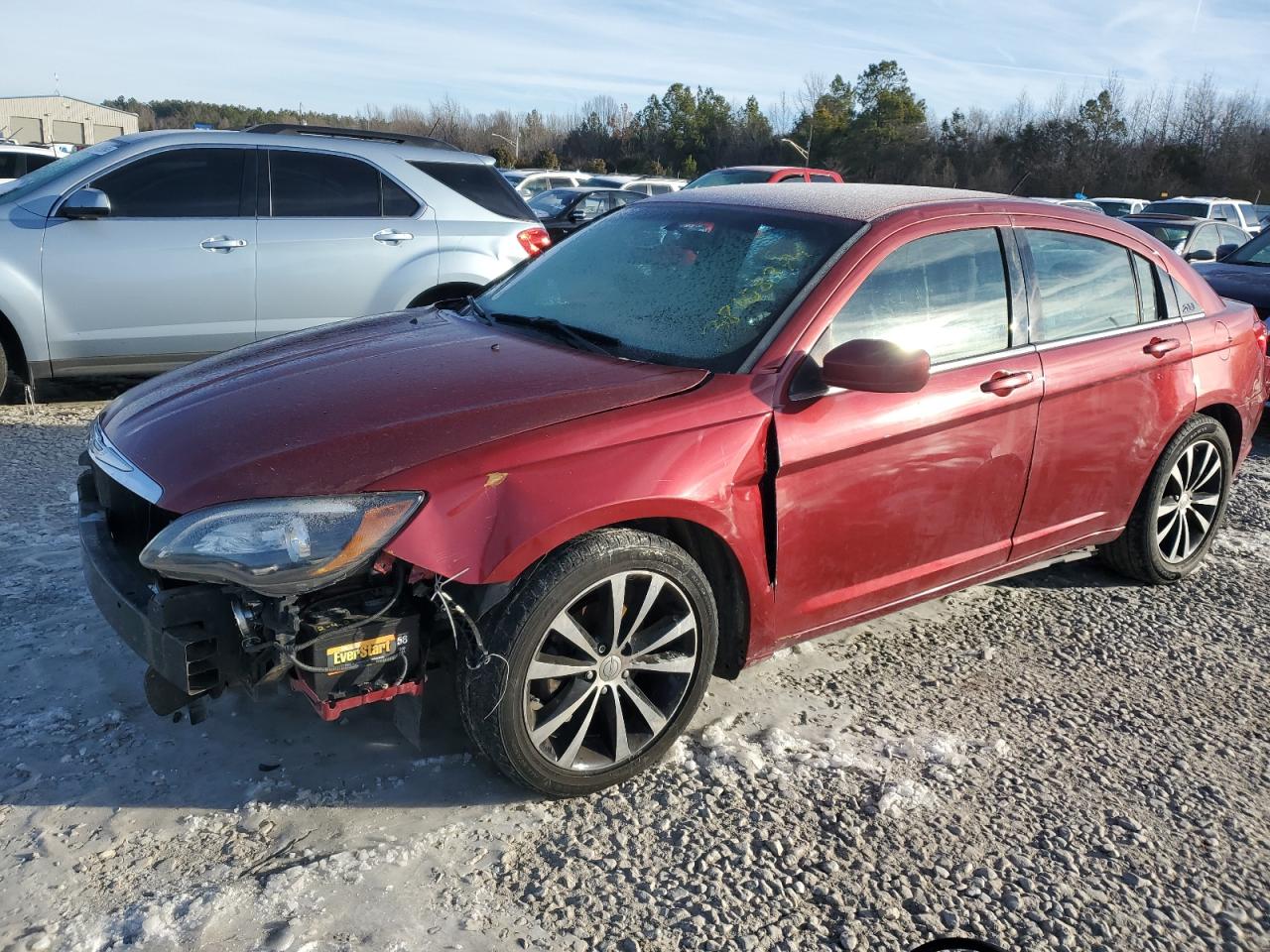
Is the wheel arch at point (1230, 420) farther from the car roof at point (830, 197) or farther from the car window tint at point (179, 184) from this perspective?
the car window tint at point (179, 184)

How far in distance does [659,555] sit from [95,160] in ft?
18.3

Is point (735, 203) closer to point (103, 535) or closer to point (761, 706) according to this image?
point (761, 706)

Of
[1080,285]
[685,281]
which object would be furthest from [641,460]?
[1080,285]

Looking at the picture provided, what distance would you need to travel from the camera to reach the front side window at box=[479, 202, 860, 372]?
3328mm

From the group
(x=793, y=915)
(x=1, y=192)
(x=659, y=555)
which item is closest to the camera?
(x=793, y=915)

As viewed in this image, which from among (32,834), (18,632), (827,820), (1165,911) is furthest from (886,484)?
(18,632)

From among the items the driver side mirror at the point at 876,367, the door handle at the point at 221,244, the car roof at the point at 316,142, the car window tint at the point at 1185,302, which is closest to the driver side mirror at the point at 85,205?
the car roof at the point at 316,142

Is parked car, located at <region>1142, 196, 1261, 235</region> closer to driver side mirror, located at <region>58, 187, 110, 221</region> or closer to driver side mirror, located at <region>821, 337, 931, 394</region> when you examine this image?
driver side mirror, located at <region>58, 187, 110, 221</region>

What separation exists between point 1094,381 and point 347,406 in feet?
9.13

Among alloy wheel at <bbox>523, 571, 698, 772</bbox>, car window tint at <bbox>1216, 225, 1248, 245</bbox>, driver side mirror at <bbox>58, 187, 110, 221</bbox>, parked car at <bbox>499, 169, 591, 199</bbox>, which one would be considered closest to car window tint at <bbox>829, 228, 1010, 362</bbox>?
alloy wheel at <bbox>523, 571, 698, 772</bbox>

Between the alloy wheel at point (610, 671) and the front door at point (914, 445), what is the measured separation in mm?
423

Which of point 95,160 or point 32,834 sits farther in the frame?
point 95,160

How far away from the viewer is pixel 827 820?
290 cm

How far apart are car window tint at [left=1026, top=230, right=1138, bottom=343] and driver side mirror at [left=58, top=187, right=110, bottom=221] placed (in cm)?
539
